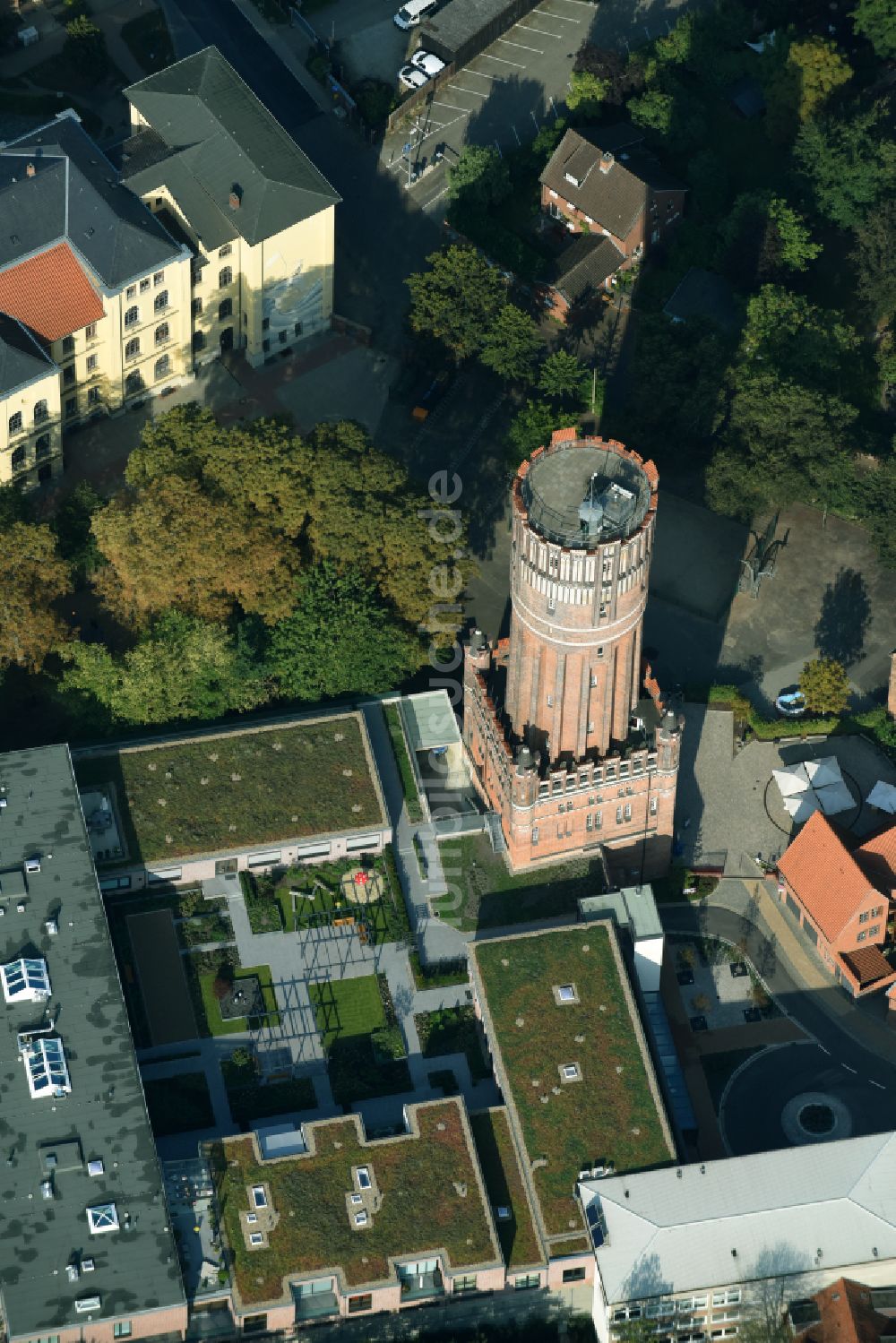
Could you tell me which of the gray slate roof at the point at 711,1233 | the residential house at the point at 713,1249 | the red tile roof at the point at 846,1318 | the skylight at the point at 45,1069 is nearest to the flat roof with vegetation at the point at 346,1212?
the residential house at the point at 713,1249

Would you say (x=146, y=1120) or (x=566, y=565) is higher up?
(x=566, y=565)

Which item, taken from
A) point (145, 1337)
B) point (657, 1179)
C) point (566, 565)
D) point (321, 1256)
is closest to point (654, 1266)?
point (657, 1179)

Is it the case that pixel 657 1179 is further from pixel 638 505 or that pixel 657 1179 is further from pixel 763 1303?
pixel 638 505

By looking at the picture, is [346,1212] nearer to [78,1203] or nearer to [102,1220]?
[102,1220]

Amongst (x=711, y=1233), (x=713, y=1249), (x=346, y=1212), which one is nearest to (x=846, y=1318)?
(x=713, y=1249)

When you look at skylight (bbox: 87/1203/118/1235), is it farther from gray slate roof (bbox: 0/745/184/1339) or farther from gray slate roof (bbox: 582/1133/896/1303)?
gray slate roof (bbox: 582/1133/896/1303)

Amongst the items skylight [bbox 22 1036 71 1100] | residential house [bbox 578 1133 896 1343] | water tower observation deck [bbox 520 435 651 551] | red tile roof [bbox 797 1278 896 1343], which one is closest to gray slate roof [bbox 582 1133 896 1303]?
residential house [bbox 578 1133 896 1343]

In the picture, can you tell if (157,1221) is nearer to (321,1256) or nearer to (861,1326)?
(321,1256)
